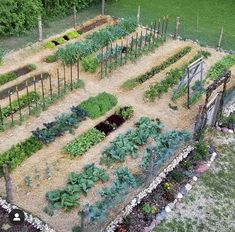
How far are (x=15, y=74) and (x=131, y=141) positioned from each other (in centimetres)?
512

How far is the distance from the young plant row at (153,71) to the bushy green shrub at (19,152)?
4072 millimetres

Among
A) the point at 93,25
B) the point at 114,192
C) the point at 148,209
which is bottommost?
the point at 148,209

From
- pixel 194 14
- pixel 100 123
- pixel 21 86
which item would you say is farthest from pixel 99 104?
pixel 194 14

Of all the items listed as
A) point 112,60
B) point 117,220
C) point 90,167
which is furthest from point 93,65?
point 117,220

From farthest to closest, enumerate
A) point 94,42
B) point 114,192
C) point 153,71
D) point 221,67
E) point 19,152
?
1. point 94,42
2. point 221,67
3. point 153,71
4. point 19,152
5. point 114,192

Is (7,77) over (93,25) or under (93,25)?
under

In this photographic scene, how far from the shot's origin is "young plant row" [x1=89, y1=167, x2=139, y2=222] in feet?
34.9

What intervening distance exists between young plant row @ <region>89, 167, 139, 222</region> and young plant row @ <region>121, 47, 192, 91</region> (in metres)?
4.23

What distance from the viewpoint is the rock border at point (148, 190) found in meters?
11.0

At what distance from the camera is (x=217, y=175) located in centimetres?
1271

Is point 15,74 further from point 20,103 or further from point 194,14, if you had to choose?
point 194,14

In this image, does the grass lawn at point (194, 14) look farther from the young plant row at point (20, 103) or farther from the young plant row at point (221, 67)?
the young plant row at point (20, 103)

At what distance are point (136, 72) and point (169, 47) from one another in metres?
2.40

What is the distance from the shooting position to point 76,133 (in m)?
13.6
